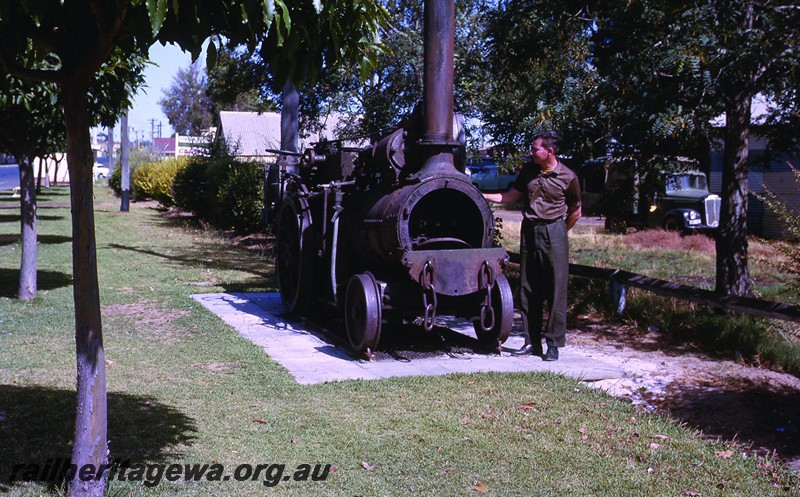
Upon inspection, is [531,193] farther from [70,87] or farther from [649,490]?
A: [70,87]

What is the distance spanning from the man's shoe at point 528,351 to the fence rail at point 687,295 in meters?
1.78

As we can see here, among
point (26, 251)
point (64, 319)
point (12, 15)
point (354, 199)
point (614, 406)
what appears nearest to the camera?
point (12, 15)

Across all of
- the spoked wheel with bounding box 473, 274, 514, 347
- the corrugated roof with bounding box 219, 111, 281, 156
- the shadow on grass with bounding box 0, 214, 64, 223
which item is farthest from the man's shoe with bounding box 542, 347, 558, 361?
the corrugated roof with bounding box 219, 111, 281, 156

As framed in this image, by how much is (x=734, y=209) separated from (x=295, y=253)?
5.07m

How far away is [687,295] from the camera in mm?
8625

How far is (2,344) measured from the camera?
806 cm

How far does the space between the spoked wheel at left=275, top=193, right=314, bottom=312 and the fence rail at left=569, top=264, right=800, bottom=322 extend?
129 inches

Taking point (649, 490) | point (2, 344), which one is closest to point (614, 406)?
point (649, 490)

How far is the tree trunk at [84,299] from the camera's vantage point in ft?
13.7

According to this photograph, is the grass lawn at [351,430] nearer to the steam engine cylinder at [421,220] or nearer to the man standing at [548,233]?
the man standing at [548,233]

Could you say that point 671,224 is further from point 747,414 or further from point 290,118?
point 747,414

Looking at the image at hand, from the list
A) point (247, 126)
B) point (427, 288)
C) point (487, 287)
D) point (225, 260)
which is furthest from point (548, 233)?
point (247, 126)

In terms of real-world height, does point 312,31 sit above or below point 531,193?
above

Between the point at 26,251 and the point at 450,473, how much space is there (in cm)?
807
